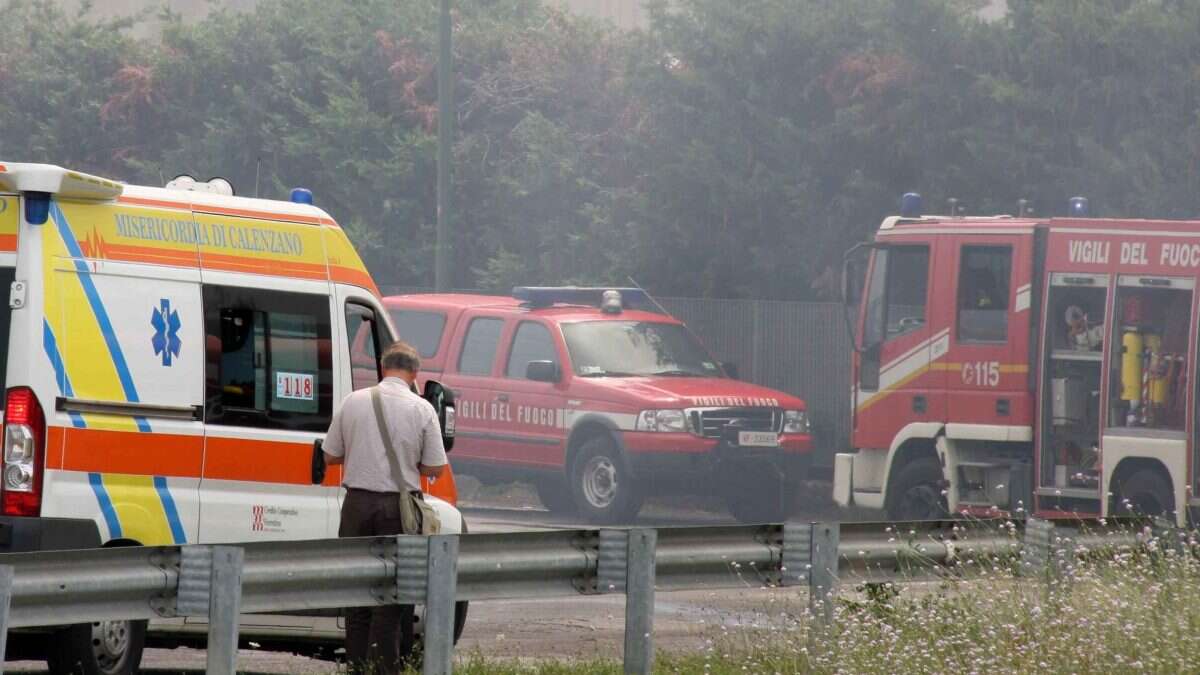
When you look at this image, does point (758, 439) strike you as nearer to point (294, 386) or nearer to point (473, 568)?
point (294, 386)

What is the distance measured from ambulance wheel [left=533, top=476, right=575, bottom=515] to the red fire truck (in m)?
2.84

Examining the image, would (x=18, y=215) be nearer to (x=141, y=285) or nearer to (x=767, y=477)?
(x=141, y=285)

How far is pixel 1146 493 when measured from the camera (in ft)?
55.3

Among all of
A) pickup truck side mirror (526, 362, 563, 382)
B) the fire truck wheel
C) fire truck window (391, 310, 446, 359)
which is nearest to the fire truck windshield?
pickup truck side mirror (526, 362, 563, 382)

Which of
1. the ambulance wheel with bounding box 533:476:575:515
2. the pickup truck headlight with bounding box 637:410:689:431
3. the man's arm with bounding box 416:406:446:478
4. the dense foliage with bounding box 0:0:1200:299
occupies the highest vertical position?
the dense foliage with bounding box 0:0:1200:299

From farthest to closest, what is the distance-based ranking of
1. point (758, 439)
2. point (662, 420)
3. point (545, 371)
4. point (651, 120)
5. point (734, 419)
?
point (651, 120) < point (545, 371) < point (758, 439) < point (734, 419) < point (662, 420)

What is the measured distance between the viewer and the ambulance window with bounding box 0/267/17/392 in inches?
340

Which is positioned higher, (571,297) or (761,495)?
(571,297)

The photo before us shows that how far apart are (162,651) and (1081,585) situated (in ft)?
15.7

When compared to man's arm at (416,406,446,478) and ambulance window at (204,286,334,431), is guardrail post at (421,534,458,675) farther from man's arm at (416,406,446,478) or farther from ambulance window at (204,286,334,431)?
ambulance window at (204,286,334,431)

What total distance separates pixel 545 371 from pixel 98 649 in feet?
38.6

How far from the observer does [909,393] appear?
18.8 metres

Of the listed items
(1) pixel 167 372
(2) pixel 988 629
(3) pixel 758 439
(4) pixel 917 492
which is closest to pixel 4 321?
(1) pixel 167 372

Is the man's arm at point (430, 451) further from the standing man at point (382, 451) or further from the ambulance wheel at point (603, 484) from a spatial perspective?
the ambulance wheel at point (603, 484)
